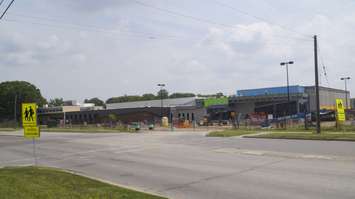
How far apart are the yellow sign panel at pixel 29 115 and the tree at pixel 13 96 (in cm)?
9955

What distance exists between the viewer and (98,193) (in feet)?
30.9

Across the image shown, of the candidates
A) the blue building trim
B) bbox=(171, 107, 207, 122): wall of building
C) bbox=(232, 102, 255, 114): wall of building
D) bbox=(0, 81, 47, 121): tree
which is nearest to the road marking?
the blue building trim

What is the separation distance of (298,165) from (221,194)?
536 cm

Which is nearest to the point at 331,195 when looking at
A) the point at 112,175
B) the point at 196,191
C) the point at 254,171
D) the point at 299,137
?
the point at 196,191

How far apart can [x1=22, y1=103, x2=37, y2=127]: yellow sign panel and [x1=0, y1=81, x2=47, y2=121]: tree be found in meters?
99.5

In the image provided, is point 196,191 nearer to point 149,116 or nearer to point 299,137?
point 299,137

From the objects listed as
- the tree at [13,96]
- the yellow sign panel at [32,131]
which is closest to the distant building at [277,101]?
the yellow sign panel at [32,131]

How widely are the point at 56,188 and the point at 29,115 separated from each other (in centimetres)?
647

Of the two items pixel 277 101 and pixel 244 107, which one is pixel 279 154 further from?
pixel 244 107

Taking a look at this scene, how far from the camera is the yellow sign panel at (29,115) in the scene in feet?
51.4

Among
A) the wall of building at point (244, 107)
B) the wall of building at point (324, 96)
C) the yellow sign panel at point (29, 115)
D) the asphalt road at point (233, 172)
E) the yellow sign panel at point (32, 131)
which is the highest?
the wall of building at point (324, 96)

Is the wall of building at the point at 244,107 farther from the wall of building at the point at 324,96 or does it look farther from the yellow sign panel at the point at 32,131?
the yellow sign panel at the point at 32,131

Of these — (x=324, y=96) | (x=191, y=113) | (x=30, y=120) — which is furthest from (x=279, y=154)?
(x=324, y=96)

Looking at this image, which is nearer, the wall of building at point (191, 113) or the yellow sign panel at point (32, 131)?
the yellow sign panel at point (32, 131)
